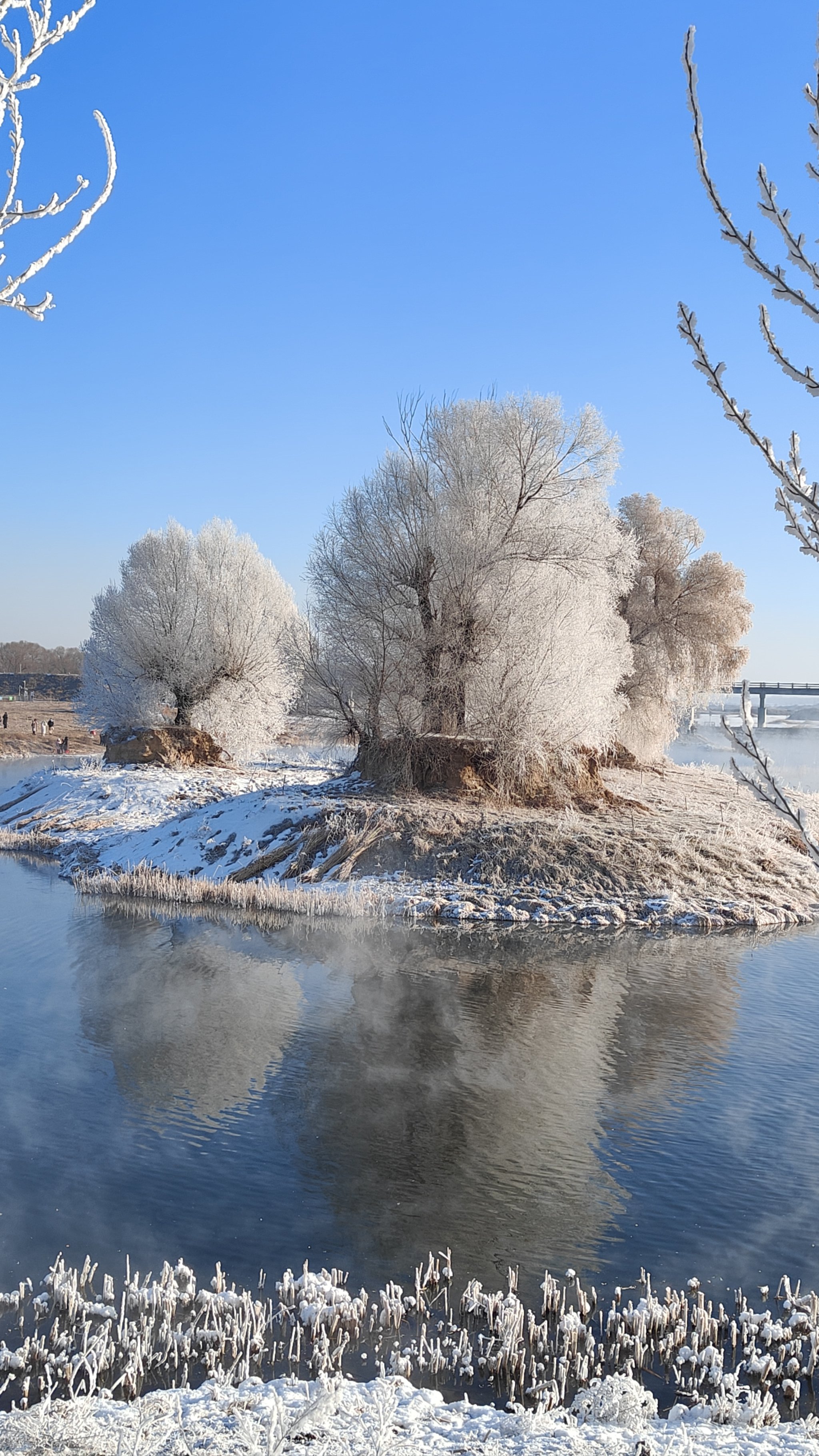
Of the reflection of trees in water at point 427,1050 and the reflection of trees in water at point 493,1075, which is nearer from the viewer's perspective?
the reflection of trees in water at point 493,1075

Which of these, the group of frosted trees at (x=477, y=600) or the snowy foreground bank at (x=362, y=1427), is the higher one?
the group of frosted trees at (x=477, y=600)

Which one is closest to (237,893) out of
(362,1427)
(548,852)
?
(548,852)

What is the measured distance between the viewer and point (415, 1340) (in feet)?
18.7

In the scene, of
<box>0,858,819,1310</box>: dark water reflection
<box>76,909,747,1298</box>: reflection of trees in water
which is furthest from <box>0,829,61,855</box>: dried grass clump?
<box>0,858,819,1310</box>: dark water reflection

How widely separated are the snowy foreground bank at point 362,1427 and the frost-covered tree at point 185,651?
98.6 feet

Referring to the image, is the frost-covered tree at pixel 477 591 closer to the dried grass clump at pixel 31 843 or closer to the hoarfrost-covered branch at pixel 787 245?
the dried grass clump at pixel 31 843

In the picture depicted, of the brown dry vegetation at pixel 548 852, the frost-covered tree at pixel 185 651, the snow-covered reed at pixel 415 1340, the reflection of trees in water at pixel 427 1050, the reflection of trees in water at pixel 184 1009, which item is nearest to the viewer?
the snow-covered reed at pixel 415 1340

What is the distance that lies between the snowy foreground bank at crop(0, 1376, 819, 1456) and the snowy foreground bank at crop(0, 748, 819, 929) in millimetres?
12376

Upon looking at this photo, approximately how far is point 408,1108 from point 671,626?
85.9ft

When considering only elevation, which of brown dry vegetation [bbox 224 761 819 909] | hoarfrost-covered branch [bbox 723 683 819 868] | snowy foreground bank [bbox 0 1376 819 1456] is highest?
hoarfrost-covered branch [bbox 723 683 819 868]

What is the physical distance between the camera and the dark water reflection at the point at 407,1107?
7.00 meters

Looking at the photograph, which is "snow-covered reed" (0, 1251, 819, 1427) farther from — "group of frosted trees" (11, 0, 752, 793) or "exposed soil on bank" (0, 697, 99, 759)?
"exposed soil on bank" (0, 697, 99, 759)

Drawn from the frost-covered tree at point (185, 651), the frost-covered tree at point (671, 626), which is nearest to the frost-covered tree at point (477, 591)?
the frost-covered tree at point (671, 626)

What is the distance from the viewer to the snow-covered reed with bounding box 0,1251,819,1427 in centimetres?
528
